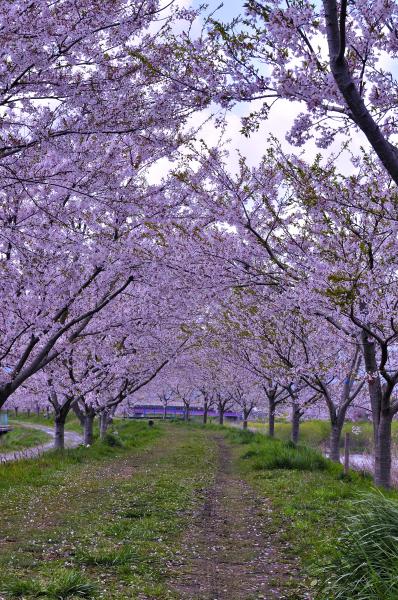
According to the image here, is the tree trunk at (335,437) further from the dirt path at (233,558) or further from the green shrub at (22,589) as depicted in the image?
the green shrub at (22,589)

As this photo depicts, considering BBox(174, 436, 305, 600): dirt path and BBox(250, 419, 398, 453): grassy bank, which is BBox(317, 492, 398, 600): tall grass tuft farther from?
BBox(250, 419, 398, 453): grassy bank

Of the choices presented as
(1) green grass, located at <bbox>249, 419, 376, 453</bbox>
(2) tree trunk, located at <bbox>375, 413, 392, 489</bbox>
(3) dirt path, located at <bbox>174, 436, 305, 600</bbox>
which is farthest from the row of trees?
(1) green grass, located at <bbox>249, 419, 376, 453</bbox>

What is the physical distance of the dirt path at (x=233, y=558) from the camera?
215 inches

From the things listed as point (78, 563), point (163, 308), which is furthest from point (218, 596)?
point (163, 308)

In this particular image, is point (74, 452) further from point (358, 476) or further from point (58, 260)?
point (58, 260)

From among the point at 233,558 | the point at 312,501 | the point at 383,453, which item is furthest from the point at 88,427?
the point at 233,558

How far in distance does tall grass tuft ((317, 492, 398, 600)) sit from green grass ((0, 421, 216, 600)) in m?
1.48

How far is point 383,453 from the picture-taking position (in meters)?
9.92

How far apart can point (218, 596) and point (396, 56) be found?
503 centimetres

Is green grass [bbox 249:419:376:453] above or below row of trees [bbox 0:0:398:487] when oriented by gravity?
below

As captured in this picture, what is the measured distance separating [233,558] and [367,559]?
2730 millimetres

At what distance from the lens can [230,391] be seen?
39719 millimetres

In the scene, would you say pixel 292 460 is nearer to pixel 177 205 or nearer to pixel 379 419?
pixel 379 419

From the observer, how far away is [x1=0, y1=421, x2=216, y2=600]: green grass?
5.15 meters
